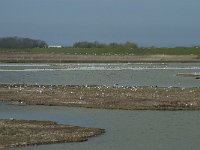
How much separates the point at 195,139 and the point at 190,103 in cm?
1120

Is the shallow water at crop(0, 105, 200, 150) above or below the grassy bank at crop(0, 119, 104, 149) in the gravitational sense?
below

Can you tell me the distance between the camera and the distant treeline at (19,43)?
149625 millimetres

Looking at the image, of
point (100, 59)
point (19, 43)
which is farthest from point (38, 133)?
point (19, 43)

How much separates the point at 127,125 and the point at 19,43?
130m

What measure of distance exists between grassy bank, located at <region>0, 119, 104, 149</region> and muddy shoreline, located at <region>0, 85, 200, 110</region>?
817 centimetres

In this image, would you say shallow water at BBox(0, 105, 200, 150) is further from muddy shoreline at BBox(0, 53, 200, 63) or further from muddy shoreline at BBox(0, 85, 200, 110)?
muddy shoreline at BBox(0, 53, 200, 63)

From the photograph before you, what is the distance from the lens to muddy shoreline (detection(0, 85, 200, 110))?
33.4 meters

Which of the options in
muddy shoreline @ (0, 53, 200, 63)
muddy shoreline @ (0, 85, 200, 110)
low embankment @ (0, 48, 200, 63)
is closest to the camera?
muddy shoreline @ (0, 85, 200, 110)

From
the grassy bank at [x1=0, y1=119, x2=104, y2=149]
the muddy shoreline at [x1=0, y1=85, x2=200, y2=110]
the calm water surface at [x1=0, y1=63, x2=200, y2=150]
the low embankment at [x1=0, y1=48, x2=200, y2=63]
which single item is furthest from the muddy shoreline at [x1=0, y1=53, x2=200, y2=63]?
the grassy bank at [x1=0, y1=119, x2=104, y2=149]

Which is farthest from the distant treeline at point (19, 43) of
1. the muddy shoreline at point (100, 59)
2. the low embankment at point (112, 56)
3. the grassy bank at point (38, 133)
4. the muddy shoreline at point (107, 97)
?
the grassy bank at point (38, 133)

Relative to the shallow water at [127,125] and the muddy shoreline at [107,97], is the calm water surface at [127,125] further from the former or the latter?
the muddy shoreline at [107,97]

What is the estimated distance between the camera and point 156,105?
1307 inches

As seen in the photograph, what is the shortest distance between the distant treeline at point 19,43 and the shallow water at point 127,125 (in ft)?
387

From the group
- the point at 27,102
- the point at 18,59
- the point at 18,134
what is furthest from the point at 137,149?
the point at 18,59
